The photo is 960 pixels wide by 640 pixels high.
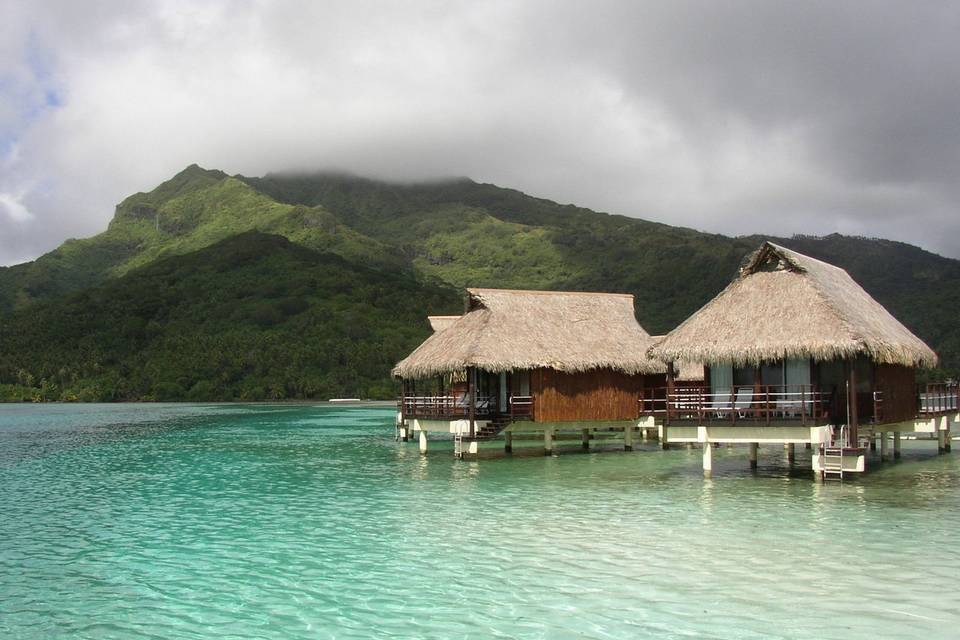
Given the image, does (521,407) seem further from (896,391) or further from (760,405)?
(896,391)

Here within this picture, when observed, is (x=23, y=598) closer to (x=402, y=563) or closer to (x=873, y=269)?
(x=402, y=563)

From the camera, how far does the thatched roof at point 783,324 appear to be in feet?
58.0

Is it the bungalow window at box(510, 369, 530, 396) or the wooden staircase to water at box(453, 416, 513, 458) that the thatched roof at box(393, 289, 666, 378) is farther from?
the wooden staircase to water at box(453, 416, 513, 458)

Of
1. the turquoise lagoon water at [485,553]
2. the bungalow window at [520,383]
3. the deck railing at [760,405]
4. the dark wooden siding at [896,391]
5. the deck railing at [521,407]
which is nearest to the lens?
the turquoise lagoon water at [485,553]

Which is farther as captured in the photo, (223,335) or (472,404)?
(223,335)

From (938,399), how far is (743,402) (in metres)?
9.37

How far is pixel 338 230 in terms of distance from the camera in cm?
14612

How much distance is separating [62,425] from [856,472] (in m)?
42.1

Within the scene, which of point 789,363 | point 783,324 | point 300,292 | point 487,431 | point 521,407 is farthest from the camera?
point 300,292

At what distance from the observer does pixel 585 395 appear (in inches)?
985

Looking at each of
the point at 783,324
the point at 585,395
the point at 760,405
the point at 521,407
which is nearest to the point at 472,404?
the point at 521,407

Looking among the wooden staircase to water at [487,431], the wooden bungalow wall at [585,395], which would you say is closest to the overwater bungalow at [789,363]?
the wooden bungalow wall at [585,395]

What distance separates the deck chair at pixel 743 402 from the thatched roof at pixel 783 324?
35.1 inches

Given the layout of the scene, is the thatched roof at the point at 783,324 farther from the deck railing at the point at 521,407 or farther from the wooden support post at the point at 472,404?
the wooden support post at the point at 472,404
